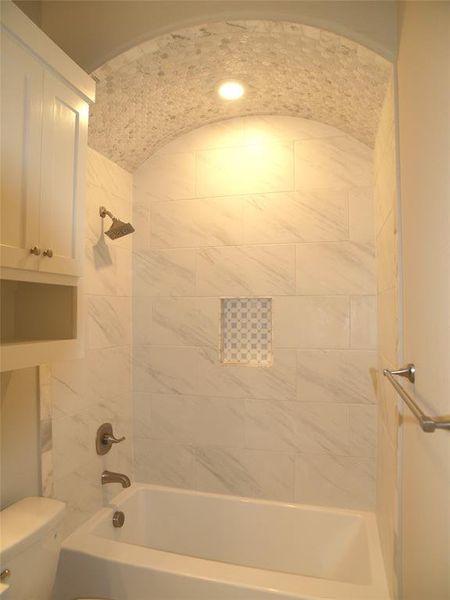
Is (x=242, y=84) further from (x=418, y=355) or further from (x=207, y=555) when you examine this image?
(x=207, y=555)

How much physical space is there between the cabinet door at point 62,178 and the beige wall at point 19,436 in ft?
1.73

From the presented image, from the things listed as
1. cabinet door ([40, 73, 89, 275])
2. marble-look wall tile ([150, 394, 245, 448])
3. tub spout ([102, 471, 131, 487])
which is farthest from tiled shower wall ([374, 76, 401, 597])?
tub spout ([102, 471, 131, 487])

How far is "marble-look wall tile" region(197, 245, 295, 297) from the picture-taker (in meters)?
2.14

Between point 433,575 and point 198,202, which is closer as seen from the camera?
point 433,575

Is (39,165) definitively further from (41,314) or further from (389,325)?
(389,325)

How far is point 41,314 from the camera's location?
1468mm

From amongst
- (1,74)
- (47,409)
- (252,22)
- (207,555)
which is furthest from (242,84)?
(207,555)

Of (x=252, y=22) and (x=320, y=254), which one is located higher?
(x=252, y=22)

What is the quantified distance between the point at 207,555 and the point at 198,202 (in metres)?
1.96

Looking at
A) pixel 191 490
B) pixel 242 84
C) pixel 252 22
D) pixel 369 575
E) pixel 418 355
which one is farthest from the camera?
pixel 191 490

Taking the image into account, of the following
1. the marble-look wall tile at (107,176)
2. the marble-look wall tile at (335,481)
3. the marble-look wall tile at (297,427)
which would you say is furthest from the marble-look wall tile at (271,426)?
the marble-look wall tile at (107,176)

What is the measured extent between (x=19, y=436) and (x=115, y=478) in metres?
0.66

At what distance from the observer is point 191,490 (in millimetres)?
2225

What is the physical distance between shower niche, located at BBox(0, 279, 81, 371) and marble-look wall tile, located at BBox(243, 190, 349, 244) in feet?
3.60
